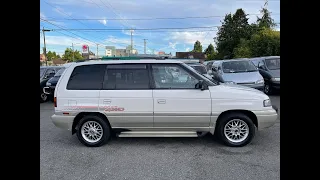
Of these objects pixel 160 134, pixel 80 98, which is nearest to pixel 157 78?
pixel 160 134

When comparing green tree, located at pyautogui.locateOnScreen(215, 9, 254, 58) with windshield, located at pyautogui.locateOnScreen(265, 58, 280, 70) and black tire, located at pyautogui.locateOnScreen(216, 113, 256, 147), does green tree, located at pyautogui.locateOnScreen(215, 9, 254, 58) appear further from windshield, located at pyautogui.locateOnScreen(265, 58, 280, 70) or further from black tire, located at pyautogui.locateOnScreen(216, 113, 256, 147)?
black tire, located at pyautogui.locateOnScreen(216, 113, 256, 147)

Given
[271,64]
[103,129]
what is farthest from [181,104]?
[271,64]

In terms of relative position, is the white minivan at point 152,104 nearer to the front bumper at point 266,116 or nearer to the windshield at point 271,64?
the front bumper at point 266,116

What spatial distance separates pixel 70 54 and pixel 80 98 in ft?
279

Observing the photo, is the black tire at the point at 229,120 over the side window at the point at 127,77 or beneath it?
beneath

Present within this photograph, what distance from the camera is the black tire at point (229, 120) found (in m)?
4.89

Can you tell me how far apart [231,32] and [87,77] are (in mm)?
46279

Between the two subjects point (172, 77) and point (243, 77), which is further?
point (243, 77)

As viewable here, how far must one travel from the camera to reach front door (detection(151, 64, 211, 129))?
191 inches

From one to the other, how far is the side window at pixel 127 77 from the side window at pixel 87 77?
145 mm

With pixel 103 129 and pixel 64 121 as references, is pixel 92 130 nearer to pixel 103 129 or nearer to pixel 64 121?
pixel 103 129

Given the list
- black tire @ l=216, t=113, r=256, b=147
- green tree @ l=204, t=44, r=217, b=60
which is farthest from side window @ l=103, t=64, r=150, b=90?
green tree @ l=204, t=44, r=217, b=60

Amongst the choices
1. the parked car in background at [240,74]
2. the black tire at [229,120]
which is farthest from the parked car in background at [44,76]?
the black tire at [229,120]

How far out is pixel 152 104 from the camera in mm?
4891
